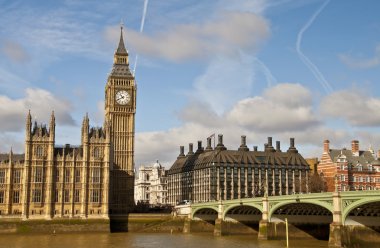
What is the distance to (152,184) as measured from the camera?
188 metres

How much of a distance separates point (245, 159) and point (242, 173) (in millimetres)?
4000

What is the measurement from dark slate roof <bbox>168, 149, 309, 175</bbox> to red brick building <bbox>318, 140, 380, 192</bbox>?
10.7 metres

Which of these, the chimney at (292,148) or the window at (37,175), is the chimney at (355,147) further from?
the window at (37,175)

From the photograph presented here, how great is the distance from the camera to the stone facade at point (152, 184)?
179925mm

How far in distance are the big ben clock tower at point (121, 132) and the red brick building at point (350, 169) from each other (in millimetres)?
44832

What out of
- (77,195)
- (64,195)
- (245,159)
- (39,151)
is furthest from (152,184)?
(39,151)

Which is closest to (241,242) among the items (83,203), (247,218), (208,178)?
(247,218)

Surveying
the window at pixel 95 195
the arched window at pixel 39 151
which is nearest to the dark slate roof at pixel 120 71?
the arched window at pixel 39 151

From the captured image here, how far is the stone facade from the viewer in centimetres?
17993

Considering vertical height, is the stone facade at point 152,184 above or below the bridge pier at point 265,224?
above

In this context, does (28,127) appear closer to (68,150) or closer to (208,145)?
(68,150)

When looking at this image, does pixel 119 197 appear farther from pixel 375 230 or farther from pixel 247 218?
pixel 375 230

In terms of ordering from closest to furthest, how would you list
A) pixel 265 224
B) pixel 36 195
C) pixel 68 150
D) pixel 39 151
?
pixel 265 224 < pixel 36 195 < pixel 39 151 < pixel 68 150

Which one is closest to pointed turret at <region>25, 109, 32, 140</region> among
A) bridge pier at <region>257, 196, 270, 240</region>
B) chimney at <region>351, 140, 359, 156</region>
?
bridge pier at <region>257, 196, 270, 240</region>
